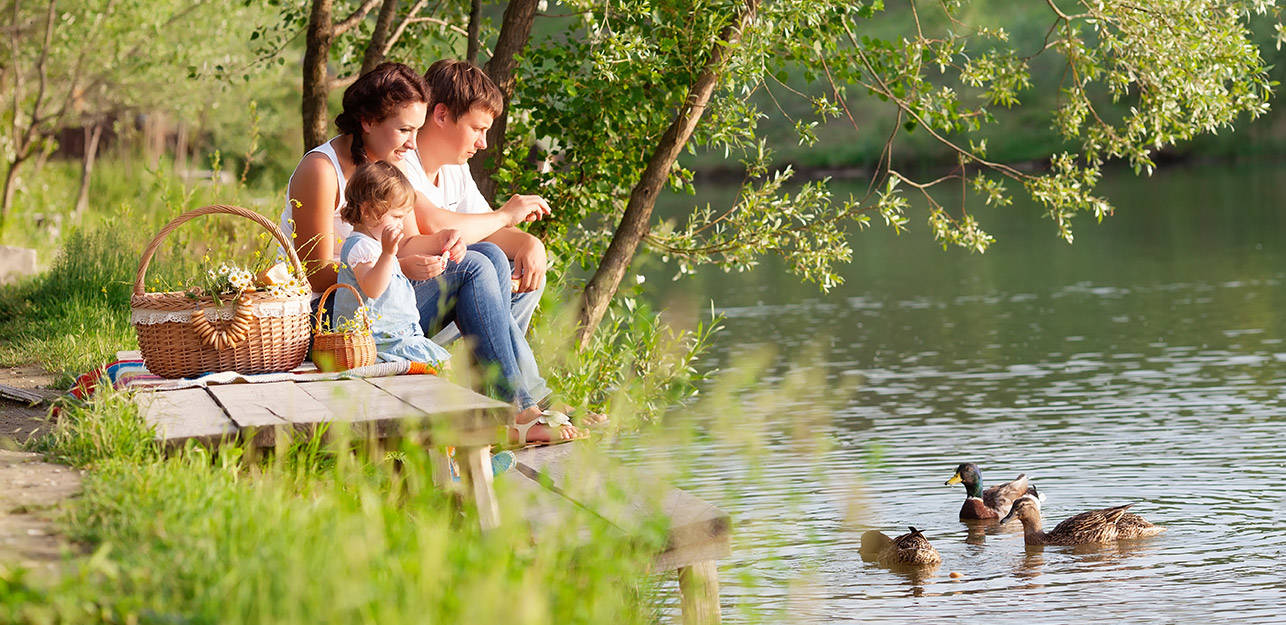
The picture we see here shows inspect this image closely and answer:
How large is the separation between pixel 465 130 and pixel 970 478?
479cm

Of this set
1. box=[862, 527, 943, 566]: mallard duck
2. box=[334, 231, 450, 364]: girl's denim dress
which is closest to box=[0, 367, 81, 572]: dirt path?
box=[334, 231, 450, 364]: girl's denim dress

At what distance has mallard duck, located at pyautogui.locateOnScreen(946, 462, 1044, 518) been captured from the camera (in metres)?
8.85

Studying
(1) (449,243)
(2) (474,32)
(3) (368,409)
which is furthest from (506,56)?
(3) (368,409)

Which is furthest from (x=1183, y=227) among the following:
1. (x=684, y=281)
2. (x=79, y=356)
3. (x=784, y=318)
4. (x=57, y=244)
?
(x=79, y=356)

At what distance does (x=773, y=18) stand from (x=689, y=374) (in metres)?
2.18

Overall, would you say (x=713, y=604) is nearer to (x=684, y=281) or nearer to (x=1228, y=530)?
(x=1228, y=530)

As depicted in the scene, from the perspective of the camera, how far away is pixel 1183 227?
30.7 meters

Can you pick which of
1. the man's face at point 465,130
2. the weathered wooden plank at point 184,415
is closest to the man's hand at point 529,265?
the man's face at point 465,130

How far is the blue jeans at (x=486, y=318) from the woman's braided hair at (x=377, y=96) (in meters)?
0.69

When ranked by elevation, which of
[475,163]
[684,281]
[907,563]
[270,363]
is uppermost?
[684,281]

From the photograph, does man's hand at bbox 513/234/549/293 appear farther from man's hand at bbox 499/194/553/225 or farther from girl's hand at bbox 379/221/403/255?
girl's hand at bbox 379/221/403/255

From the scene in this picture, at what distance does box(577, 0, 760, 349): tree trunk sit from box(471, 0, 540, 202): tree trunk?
835 millimetres

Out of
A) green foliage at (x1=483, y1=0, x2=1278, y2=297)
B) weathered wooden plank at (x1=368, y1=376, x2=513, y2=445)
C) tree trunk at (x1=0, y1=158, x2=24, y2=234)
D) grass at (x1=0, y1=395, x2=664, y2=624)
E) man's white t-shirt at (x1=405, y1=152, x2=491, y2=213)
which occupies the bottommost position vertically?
grass at (x1=0, y1=395, x2=664, y2=624)

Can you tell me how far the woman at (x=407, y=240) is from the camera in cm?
540
